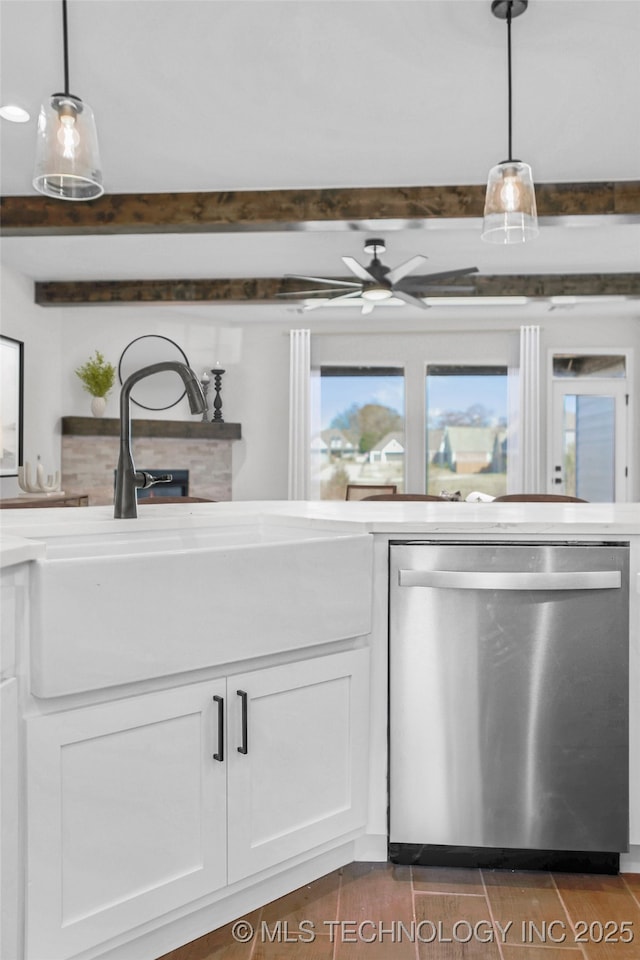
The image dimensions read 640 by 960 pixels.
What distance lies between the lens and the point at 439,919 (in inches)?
60.8

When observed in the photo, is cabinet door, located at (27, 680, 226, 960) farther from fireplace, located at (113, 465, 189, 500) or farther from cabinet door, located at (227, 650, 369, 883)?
fireplace, located at (113, 465, 189, 500)

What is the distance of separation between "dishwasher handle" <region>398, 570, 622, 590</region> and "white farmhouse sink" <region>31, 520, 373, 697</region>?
176 millimetres

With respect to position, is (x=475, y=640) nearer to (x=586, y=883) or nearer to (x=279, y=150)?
(x=586, y=883)

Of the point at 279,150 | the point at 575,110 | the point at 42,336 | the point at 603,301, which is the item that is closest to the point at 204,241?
the point at 279,150

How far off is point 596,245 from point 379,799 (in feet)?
14.9

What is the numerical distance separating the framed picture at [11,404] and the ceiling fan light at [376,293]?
283 centimetres

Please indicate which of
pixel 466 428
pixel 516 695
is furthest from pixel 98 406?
pixel 516 695

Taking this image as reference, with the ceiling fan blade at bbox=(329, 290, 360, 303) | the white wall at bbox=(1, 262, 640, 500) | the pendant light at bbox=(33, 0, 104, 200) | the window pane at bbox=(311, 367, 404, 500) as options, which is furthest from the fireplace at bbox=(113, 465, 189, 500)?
the pendant light at bbox=(33, 0, 104, 200)

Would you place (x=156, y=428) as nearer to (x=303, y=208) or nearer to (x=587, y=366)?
(x=303, y=208)

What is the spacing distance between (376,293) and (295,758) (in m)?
3.83

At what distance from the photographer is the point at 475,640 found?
1687mm

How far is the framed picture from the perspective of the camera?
5336 millimetres

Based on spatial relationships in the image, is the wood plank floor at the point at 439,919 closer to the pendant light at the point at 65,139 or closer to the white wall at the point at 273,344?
the pendant light at the point at 65,139

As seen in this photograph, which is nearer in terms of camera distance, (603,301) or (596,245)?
(596,245)
